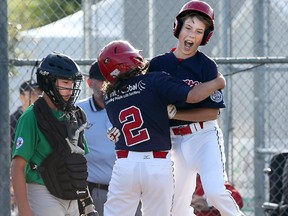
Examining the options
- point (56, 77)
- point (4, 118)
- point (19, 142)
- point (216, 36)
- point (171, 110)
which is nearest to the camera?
point (19, 142)

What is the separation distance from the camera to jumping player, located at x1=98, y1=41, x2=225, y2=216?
17.1ft

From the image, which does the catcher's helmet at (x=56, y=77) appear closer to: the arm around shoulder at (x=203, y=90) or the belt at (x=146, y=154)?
the belt at (x=146, y=154)

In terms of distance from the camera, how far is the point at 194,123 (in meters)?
5.50

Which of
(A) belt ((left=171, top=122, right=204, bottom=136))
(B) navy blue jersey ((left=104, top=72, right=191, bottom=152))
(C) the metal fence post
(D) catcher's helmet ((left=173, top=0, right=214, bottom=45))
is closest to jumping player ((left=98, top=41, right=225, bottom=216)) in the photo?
(B) navy blue jersey ((left=104, top=72, right=191, bottom=152))

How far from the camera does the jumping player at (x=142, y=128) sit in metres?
5.22

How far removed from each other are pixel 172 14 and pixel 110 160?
2103 millimetres

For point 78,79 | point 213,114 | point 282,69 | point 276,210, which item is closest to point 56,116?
point 78,79

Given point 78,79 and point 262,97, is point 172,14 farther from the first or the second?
point 78,79

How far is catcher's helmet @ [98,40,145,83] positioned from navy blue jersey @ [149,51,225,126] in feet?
0.76

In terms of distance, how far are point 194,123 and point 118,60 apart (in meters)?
0.64

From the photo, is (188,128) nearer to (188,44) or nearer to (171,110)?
(171,110)

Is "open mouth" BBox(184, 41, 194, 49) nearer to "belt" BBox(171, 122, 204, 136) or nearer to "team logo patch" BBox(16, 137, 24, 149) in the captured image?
"belt" BBox(171, 122, 204, 136)

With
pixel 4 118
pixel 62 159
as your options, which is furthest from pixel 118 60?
pixel 4 118

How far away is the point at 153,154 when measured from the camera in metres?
5.25
